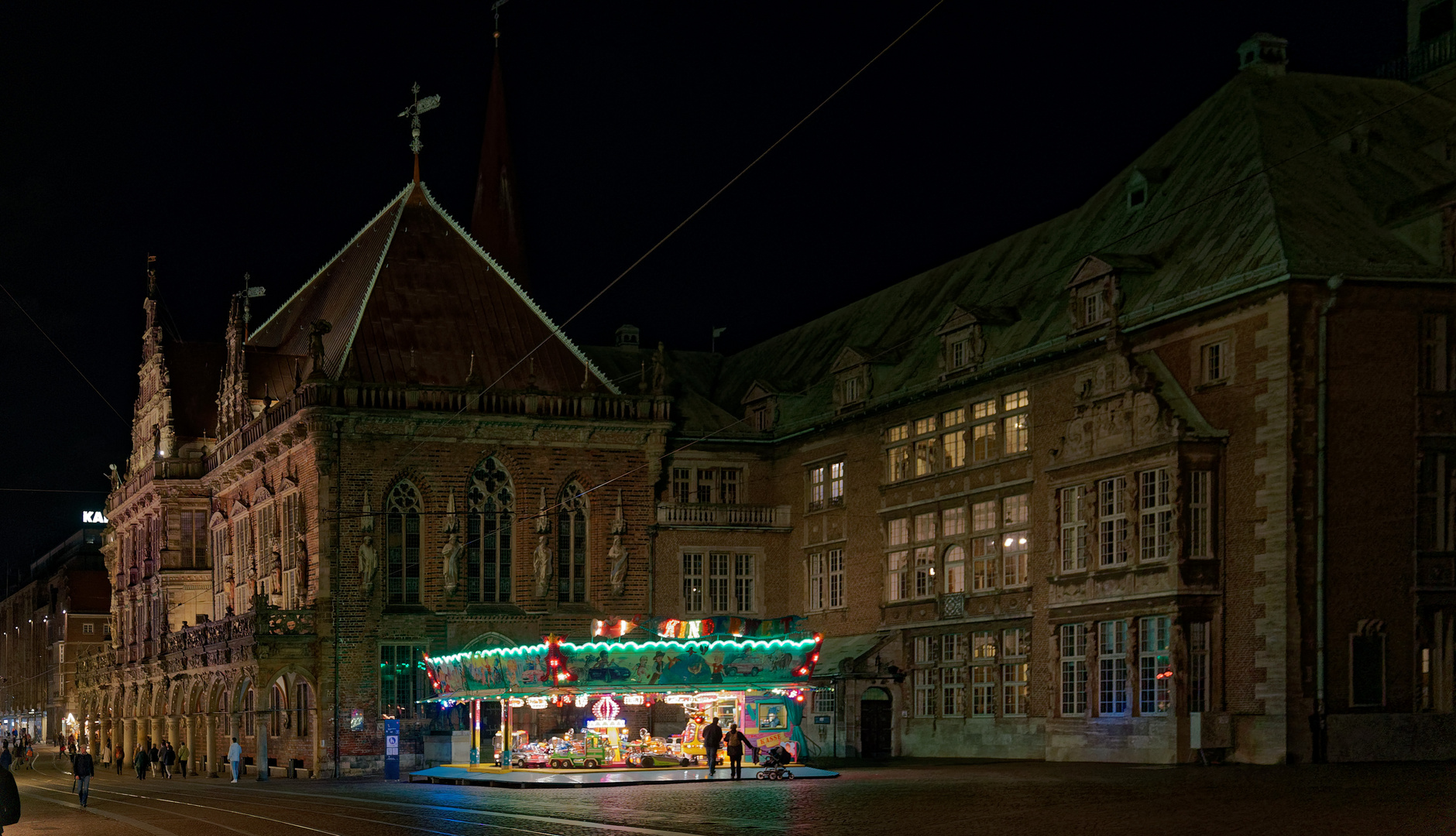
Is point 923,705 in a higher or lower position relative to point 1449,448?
lower

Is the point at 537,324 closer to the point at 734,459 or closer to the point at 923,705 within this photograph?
the point at 734,459

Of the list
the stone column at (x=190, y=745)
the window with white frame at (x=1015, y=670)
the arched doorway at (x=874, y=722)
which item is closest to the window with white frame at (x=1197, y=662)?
the window with white frame at (x=1015, y=670)

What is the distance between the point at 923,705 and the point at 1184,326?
47.5ft

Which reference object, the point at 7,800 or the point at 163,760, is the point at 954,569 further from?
the point at 7,800

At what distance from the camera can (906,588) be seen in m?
51.7

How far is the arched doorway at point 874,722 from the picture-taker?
5269cm

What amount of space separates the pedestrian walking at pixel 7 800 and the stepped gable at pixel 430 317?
39031 millimetres

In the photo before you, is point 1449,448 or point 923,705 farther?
point 923,705

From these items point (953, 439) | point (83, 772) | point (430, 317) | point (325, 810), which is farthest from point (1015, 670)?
point (430, 317)

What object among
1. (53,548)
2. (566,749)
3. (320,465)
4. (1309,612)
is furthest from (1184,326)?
(53,548)

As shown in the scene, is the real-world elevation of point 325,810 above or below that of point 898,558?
below

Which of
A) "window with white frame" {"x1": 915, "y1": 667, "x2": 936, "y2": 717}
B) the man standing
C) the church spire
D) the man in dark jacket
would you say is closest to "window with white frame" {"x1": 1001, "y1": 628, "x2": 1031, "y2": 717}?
"window with white frame" {"x1": 915, "y1": 667, "x2": 936, "y2": 717}

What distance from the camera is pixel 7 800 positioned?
57.0 feet

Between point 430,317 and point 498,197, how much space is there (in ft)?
44.1
